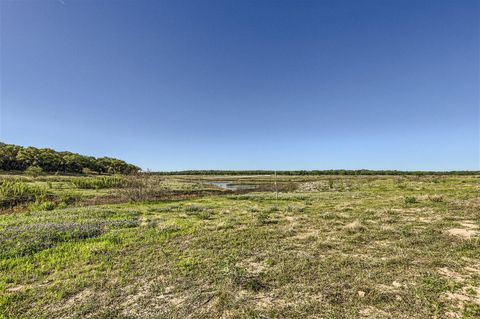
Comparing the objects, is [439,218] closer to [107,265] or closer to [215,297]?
[215,297]

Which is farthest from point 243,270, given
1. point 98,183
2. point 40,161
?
point 40,161

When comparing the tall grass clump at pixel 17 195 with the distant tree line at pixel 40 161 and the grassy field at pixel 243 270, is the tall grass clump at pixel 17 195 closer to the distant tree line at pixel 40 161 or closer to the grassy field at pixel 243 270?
the grassy field at pixel 243 270

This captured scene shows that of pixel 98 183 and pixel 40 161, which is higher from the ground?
pixel 40 161

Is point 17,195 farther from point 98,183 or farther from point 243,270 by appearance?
point 243,270

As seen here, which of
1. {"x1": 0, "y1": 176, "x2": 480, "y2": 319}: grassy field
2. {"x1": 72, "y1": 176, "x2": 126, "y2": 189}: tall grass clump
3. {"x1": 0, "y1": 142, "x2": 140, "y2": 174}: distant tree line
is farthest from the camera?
{"x1": 0, "y1": 142, "x2": 140, "y2": 174}: distant tree line

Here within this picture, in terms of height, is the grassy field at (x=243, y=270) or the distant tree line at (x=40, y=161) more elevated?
the distant tree line at (x=40, y=161)

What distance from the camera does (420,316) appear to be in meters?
4.24

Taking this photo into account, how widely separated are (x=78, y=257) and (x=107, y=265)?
1.62m

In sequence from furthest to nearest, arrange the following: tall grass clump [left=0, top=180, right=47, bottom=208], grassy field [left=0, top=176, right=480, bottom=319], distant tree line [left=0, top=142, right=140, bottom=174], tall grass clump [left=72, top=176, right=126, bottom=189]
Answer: distant tree line [left=0, top=142, right=140, bottom=174], tall grass clump [left=72, top=176, right=126, bottom=189], tall grass clump [left=0, top=180, right=47, bottom=208], grassy field [left=0, top=176, right=480, bottom=319]

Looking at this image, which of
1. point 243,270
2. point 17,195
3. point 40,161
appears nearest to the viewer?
point 243,270

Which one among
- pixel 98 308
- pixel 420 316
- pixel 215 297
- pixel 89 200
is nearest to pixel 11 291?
pixel 98 308

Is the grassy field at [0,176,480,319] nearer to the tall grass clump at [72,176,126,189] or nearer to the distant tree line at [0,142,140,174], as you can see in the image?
the tall grass clump at [72,176,126,189]

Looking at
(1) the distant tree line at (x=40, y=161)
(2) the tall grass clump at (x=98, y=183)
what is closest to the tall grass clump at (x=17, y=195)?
(2) the tall grass clump at (x=98, y=183)

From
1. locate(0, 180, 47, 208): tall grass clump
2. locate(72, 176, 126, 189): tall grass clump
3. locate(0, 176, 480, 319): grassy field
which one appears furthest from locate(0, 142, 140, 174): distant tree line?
locate(0, 176, 480, 319): grassy field
